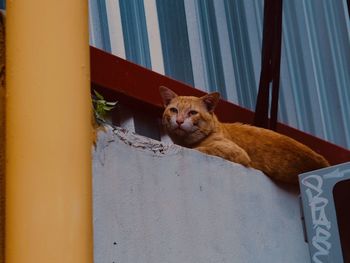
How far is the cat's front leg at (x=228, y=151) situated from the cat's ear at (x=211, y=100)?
0.44 metres

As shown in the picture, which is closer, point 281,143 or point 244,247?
point 244,247

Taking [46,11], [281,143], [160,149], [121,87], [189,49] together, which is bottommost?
[46,11]

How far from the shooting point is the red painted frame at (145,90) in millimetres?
4270

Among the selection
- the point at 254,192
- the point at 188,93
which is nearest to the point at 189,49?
the point at 188,93

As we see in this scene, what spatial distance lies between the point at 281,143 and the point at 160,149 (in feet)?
4.91

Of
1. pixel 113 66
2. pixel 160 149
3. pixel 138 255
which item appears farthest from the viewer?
pixel 113 66

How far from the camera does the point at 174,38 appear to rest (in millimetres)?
5043

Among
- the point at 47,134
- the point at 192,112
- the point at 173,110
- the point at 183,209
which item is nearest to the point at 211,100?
the point at 192,112

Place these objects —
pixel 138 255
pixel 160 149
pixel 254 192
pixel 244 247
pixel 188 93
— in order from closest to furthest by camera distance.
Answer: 1. pixel 138 255
2. pixel 160 149
3. pixel 244 247
4. pixel 254 192
5. pixel 188 93

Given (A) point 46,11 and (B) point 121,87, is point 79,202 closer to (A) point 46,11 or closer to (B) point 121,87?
(A) point 46,11

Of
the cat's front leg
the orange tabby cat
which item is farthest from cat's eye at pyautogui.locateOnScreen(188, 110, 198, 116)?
the cat's front leg

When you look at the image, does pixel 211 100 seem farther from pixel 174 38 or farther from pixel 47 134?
pixel 47 134

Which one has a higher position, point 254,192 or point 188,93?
point 188,93

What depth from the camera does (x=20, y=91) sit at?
73.0 inches
